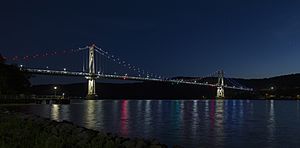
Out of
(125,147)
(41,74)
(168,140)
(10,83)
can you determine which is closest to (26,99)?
(10,83)

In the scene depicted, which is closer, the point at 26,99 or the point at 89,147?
the point at 89,147

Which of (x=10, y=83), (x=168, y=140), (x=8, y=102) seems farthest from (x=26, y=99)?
(x=168, y=140)

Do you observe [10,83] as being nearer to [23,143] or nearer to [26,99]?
[26,99]

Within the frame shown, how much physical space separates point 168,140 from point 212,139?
7.29 ft

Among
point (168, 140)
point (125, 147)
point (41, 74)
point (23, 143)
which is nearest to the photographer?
point (23, 143)

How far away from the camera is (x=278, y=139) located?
71.3 feet

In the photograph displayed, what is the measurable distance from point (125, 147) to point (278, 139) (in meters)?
11.9

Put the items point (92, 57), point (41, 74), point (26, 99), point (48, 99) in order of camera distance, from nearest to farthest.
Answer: point (26, 99) → point (48, 99) → point (41, 74) → point (92, 57)

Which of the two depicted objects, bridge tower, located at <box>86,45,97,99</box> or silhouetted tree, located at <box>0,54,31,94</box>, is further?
bridge tower, located at <box>86,45,97,99</box>

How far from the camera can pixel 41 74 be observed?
103375 mm

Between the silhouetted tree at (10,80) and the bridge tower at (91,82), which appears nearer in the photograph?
the silhouetted tree at (10,80)

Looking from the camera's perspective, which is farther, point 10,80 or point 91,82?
point 91,82

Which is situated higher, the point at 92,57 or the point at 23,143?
the point at 92,57

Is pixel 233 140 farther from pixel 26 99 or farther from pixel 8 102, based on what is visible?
pixel 26 99
